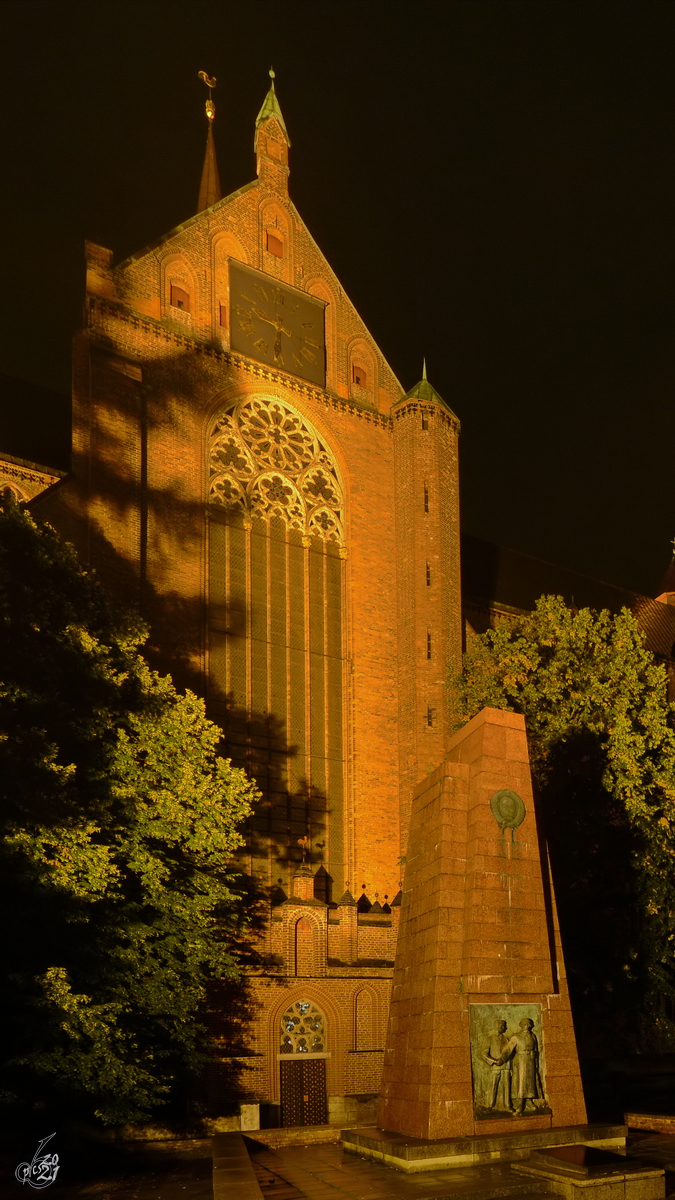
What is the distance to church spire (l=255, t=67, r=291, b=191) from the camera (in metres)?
32.7

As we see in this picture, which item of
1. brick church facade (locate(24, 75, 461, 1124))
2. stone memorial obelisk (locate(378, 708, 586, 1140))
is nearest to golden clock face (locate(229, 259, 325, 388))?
brick church facade (locate(24, 75, 461, 1124))

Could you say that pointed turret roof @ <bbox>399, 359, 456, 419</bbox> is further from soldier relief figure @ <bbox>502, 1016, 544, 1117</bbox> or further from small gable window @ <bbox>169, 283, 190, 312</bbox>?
soldier relief figure @ <bbox>502, 1016, 544, 1117</bbox>

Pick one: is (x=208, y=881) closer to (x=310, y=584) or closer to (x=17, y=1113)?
(x=17, y=1113)

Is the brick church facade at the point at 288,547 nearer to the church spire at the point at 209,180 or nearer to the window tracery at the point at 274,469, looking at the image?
the window tracery at the point at 274,469

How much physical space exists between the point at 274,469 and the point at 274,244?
22.5 ft

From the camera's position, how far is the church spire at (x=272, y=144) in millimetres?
32656

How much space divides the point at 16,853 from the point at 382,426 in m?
18.8

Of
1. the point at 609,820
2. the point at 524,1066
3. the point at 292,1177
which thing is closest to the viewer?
the point at 292,1177

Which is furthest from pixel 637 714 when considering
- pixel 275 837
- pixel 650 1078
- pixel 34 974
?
pixel 34 974

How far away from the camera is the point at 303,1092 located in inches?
904

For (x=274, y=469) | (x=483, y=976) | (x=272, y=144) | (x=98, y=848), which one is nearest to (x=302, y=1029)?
(x=98, y=848)

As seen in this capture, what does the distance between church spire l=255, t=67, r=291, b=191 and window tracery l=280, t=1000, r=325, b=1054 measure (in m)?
22.3

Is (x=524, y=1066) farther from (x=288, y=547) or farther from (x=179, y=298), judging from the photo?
(x=179, y=298)

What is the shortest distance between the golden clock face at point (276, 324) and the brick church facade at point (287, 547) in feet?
0.21
